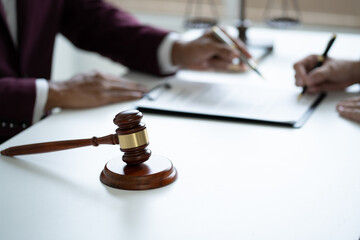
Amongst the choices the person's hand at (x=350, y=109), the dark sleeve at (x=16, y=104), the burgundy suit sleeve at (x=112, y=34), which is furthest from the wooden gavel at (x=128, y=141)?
the burgundy suit sleeve at (x=112, y=34)

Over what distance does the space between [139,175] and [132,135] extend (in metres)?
0.07

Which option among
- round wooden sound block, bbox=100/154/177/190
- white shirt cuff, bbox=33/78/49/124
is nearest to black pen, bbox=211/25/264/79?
white shirt cuff, bbox=33/78/49/124

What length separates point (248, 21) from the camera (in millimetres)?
2842

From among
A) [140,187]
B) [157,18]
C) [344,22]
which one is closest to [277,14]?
[344,22]

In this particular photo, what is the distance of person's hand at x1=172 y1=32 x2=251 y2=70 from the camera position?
158 centimetres

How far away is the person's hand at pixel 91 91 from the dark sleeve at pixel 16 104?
0.16 feet

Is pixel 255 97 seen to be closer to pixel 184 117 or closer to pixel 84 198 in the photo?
pixel 184 117

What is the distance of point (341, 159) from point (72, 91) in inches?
27.7

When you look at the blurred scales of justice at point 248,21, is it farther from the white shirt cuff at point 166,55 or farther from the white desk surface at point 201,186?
the white desk surface at point 201,186

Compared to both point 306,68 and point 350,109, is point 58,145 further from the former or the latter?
point 306,68

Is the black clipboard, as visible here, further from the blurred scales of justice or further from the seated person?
the blurred scales of justice

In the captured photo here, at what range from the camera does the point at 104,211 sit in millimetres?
818

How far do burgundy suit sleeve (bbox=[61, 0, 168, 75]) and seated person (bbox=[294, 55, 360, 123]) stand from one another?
460 millimetres

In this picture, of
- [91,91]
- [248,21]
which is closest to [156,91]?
[91,91]
